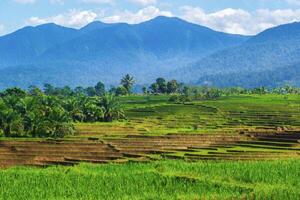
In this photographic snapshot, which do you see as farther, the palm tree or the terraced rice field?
the palm tree

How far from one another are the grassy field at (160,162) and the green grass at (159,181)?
7cm

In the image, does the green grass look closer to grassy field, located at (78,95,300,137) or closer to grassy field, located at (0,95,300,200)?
grassy field, located at (0,95,300,200)

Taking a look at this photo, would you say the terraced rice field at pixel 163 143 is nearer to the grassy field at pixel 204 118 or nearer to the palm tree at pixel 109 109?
the grassy field at pixel 204 118

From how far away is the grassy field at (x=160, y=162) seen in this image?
4216 centimetres

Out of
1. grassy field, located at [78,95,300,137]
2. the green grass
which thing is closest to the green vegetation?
the green grass

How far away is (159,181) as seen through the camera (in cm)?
4538

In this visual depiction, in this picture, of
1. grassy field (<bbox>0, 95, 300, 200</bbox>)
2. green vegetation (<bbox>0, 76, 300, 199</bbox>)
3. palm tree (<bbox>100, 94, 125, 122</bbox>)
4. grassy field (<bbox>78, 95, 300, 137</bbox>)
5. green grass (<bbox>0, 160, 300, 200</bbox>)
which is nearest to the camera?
green grass (<bbox>0, 160, 300, 200</bbox>)

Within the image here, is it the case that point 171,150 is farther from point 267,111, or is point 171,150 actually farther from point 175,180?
point 267,111

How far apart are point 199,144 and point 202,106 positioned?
222ft

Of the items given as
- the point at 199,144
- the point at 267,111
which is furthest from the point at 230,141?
the point at 267,111

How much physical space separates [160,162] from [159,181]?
11600 millimetres

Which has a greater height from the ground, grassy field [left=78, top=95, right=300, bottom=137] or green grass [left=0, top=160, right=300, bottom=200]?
grassy field [left=78, top=95, right=300, bottom=137]

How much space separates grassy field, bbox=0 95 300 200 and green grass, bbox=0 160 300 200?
0.07 metres

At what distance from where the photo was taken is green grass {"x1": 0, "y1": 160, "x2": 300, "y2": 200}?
40688 mm
